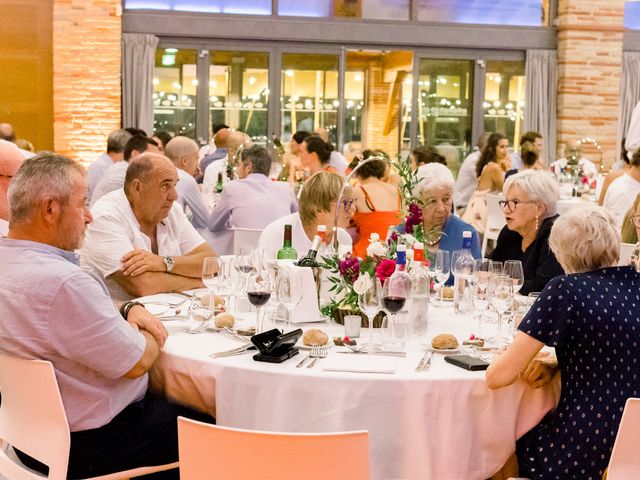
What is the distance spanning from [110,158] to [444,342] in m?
6.28

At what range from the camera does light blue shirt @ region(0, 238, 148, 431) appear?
2.60 meters

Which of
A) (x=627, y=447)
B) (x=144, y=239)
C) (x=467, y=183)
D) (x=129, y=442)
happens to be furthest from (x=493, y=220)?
(x=627, y=447)

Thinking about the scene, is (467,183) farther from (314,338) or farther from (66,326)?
(66,326)

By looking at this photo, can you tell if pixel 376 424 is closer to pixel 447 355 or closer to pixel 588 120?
pixel 447 355

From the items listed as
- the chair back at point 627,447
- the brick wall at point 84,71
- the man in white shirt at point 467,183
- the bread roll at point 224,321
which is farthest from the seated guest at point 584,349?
the brick wall at point 84,71

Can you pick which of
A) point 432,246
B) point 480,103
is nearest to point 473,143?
point 480,103

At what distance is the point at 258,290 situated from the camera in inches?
120

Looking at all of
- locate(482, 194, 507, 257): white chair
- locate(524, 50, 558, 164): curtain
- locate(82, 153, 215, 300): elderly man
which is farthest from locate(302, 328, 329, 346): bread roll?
locate(524, 50, 558, 164): curtain

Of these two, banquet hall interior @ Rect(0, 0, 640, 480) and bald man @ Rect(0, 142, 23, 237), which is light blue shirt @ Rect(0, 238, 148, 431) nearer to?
banquet hall interior @ Rect(0, 0, 640, 480)

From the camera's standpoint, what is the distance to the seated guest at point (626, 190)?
6.69 metres

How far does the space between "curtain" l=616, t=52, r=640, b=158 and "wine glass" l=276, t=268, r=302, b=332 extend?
11.8 meters

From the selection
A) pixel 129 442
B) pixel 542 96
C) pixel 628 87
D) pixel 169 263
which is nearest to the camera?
pixel 129 442

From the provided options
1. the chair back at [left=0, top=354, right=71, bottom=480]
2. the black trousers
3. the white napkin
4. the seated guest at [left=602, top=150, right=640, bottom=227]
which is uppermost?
the seated guest at [left=602, top=150, right=640, bottom=227]

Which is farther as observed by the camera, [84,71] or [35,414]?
[84,71]
